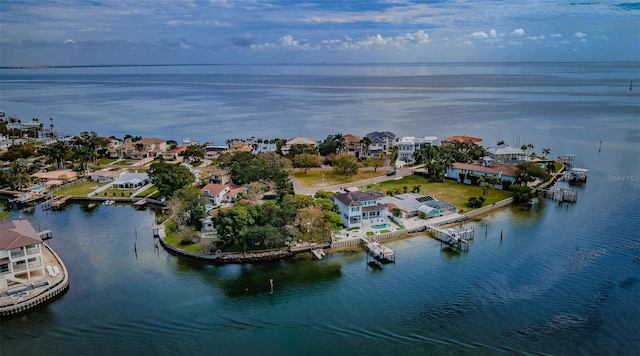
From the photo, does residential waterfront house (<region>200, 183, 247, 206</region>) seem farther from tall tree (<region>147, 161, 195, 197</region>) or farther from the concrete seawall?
the concrete seawall

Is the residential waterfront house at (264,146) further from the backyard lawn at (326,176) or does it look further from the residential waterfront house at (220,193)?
the residential waterfront house at (220,193)

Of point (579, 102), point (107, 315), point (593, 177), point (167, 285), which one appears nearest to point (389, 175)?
point (593, 177)

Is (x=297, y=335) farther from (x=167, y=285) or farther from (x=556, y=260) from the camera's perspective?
(x=556, y=260)

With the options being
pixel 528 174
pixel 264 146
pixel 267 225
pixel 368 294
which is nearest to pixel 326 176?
pixel 264 146

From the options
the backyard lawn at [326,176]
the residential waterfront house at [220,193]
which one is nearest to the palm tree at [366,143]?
the backyard lawn at [326,176]

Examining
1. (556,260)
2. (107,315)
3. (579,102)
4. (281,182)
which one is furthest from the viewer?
(579,102)

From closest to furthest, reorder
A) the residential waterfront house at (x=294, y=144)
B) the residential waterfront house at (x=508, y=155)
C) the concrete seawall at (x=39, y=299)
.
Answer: the concrete seawall at (x=39, y=299) → the residential waterfront house at (x=508, y=155) → the residential waterfront house at (x=294, y=144)
